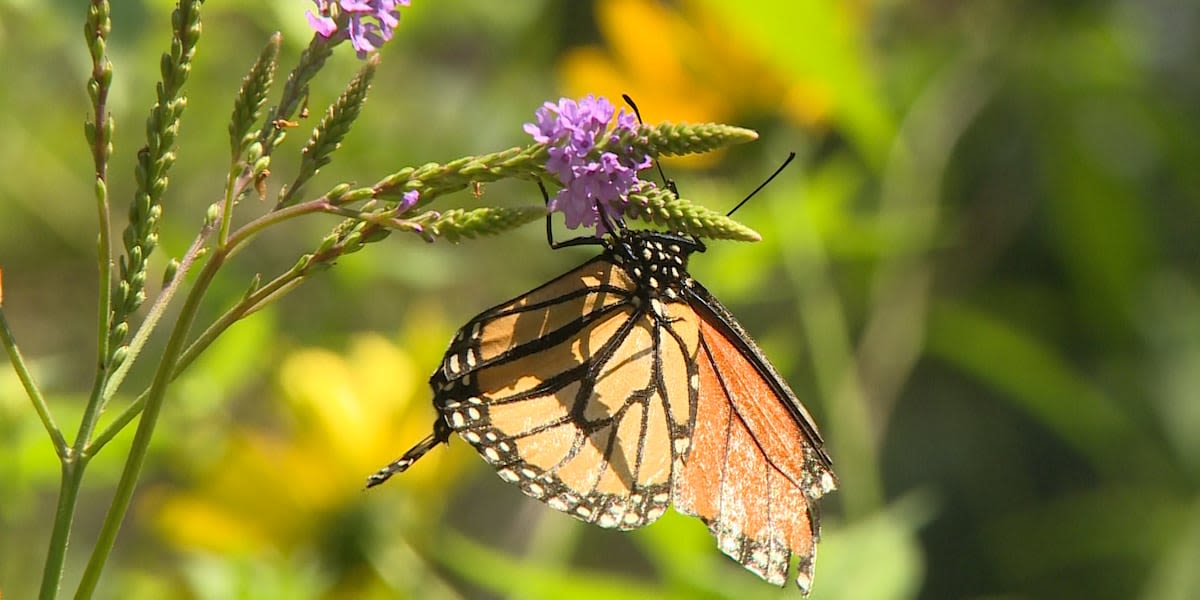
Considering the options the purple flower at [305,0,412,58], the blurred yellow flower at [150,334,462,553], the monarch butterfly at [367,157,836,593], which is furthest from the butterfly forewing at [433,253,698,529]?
the blurred yellow flower at [150,334,462,553]

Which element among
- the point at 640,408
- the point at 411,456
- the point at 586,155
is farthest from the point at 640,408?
the point at 586,155

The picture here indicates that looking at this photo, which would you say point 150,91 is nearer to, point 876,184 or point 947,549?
point 876,184

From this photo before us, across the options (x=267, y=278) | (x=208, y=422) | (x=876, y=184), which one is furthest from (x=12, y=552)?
(x=876, y=184)

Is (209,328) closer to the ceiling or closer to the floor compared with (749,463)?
closer to the floor

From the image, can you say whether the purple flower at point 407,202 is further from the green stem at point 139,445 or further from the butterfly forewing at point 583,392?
the butterfly forewing at point 583,392

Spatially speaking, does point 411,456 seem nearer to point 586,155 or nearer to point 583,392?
point 583,392

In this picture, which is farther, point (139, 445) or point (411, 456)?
point (411, 456)

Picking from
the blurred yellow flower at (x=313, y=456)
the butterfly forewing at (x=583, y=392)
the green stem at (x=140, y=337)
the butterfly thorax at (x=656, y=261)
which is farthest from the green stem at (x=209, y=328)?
the blurred yellow flower at (x=313, y=456)
